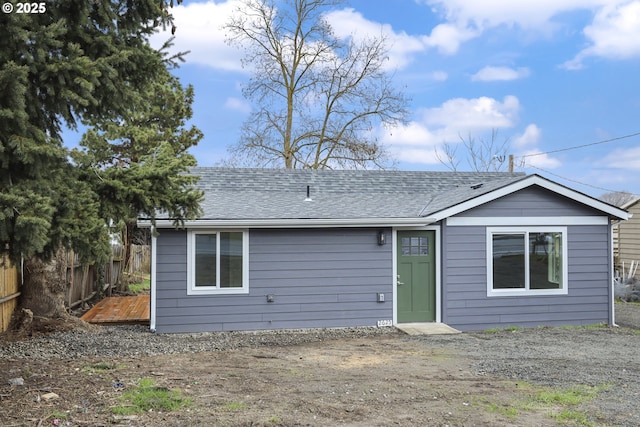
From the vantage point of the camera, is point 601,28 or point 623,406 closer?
point 623,406

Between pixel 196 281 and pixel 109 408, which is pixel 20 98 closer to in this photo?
pixel 109 408

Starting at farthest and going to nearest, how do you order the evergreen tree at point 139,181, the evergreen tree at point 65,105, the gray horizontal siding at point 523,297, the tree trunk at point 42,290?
1. the gray horizontal siding at point 523,297
2. the tree trunk at point 42,290
3. the evergreen tree at point 139,181
4. the evergreen tree at point 65,105

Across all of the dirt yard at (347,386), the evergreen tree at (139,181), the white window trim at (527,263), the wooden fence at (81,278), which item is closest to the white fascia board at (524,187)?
the white window trim at (527,263)

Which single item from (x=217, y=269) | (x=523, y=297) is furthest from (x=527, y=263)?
(x=217, y=269)

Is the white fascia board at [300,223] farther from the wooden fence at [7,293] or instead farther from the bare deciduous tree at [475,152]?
the bare deciduous tree at [475,152]

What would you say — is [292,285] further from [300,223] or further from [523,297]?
[523,297]

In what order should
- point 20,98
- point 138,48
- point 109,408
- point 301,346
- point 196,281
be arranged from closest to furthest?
point 20,98
point 109,408
point 138,48
point 301,346
point 196,281

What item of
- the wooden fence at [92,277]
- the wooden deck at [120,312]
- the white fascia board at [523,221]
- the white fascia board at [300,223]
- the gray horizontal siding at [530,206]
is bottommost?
the wooden deck at [120,312]

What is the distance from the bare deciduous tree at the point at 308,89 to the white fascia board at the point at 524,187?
1368cm

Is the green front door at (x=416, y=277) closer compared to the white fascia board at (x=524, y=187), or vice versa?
the white fascia board at (x=524, y=187)

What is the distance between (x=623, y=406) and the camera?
5.29m

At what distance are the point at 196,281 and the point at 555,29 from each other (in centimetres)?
1382

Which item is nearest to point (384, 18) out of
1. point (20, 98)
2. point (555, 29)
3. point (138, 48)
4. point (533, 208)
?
point (555, 29)

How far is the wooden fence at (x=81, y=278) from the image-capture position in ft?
27.8
